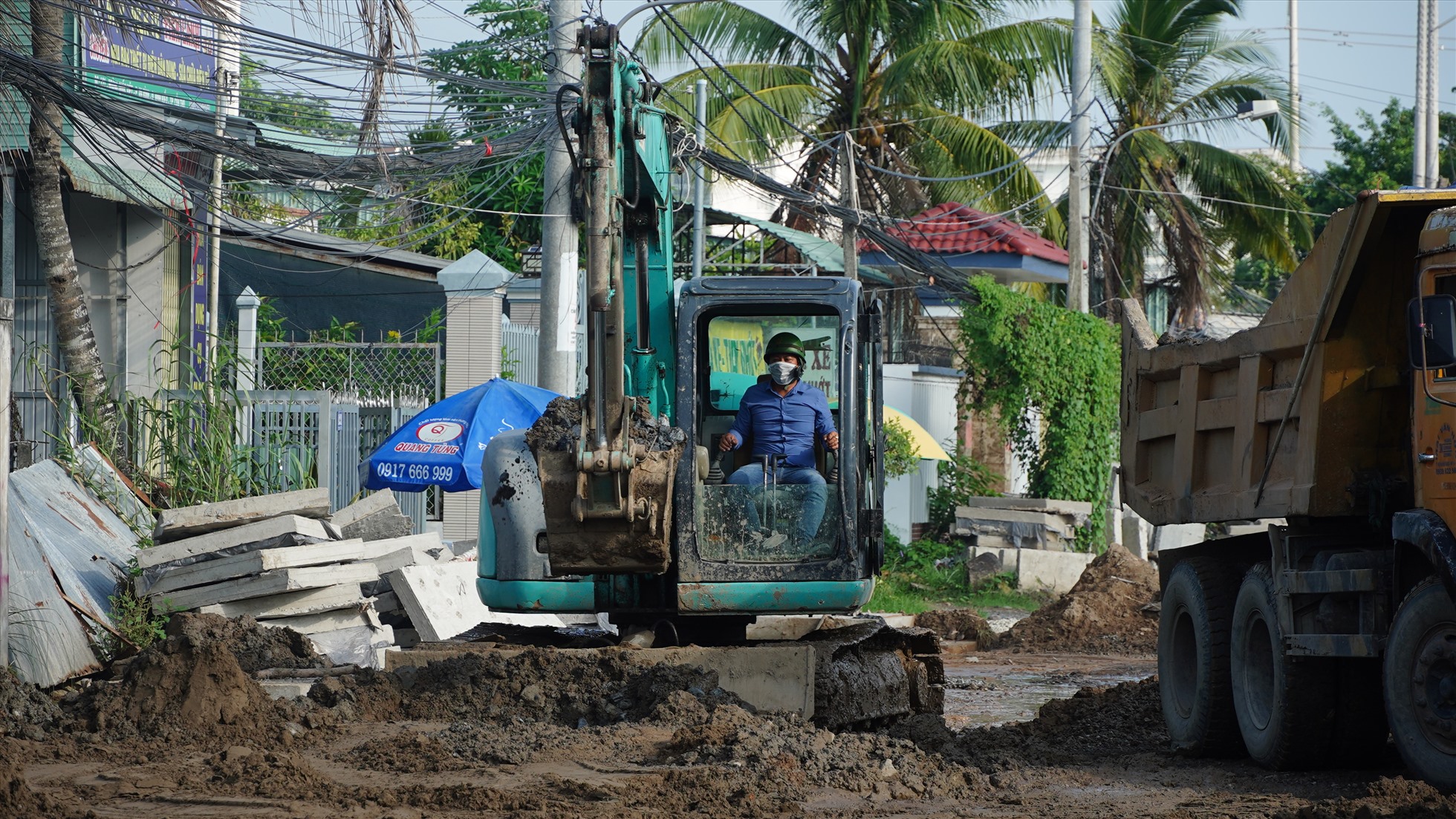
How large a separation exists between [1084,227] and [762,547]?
1395 centimetres

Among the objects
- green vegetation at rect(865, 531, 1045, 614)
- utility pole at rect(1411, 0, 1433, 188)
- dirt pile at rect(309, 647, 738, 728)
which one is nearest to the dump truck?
dirt pile at rect(309, 647, 738, 728)

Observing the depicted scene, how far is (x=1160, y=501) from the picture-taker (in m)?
8.63

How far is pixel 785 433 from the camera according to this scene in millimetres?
8211

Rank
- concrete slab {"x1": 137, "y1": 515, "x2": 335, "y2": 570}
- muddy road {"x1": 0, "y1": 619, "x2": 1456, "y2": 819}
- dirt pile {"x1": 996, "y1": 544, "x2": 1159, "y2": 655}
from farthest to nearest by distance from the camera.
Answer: dirt pile {"x1": 996, "y1": 544, "x2": 1159, "y2": 655} → concrete slab {"x1": 137, "y1": 515, "x2": 335, "y2": 570} → muddy road {"x1": 0, "y1": 619, "x2": 1456, "y2": 819}

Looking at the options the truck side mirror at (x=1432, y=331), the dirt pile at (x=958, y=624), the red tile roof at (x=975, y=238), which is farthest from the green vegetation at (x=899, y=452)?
the truck side mirror at (x=1432, y=331)

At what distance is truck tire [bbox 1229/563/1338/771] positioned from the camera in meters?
7.07

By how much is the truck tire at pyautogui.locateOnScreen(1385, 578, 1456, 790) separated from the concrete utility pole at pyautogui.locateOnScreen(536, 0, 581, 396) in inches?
255

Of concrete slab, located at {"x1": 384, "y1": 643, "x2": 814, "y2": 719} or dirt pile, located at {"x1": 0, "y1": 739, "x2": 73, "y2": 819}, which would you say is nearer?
dirt pile, located at {"x1": 0, "y1": 739, "x2": 73, "y2": 819}

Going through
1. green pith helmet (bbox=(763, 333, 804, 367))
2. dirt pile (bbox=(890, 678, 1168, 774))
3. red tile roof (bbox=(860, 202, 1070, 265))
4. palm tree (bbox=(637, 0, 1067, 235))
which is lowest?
dirt pile (bbox=(890, 678, 1168, 774))

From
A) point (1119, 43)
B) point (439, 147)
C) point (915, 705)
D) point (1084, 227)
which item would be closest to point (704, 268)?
point (1084, 227)

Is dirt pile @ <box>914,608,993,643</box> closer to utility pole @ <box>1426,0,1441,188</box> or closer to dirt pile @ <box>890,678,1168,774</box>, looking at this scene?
dirt pile @ <box>890,678,1168,774</box>

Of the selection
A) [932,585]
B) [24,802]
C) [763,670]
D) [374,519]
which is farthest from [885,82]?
[24,802]

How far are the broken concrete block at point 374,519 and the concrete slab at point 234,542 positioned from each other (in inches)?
39.7

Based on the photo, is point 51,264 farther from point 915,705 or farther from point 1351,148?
point 1351,148
